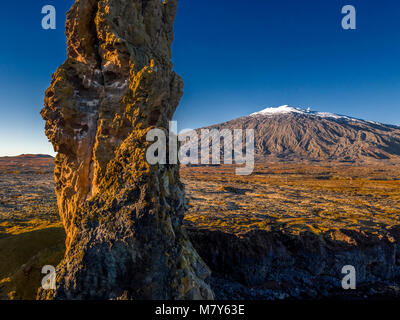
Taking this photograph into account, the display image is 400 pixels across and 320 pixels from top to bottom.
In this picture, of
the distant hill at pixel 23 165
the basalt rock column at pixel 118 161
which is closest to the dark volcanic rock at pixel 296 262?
the basalt rock column at pixel 118 161

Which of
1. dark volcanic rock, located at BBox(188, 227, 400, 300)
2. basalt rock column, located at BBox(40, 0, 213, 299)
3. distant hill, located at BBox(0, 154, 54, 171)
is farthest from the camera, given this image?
distant hill, located at BBox(0, 154, 54, 171)

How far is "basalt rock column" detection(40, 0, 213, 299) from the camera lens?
694cm

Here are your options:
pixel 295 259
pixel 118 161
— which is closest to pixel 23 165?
pixel 118 161

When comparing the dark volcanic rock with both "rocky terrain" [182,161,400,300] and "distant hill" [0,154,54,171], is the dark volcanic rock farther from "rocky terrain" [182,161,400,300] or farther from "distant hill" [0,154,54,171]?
"distant hill" [0,154,54,171]

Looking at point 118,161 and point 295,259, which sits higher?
point 118,161

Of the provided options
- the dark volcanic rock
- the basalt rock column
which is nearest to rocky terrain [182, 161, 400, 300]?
the dark volcanic rock

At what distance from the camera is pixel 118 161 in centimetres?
812

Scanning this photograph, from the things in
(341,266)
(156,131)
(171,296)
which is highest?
(156,131)

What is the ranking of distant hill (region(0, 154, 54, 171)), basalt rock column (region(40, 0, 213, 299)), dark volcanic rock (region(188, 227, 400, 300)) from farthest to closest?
distant hill (region(0, 154, 54, 171)) → dark volcanic rock (region(188, 227, 400, 300)) → basalt rock column (region(40, 0, 213, 299))

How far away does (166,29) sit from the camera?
482 inches

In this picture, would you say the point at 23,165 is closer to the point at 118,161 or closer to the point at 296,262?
the point at 118,161
